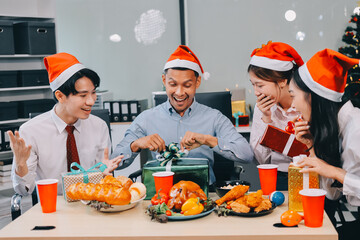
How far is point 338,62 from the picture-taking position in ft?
5.30

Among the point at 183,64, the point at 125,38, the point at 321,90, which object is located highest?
the point at 125,38

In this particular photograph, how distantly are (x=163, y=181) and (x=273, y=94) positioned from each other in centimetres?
86

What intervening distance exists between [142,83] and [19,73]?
1606 millimetres

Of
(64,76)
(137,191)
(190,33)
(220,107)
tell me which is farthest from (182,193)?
(190,33)

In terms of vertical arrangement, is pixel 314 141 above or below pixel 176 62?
below

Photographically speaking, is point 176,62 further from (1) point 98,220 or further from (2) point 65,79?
(1) point 98,220

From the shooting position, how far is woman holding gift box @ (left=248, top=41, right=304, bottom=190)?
2.25 m

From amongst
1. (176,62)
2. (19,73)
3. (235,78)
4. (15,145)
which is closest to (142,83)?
(235,78)

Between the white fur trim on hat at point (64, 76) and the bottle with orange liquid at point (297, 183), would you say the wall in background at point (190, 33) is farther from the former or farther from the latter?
the bottle with orange liquid at point (297, 183)

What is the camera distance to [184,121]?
8.25ft

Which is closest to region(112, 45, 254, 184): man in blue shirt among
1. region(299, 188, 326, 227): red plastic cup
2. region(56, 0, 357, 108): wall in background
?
region(299, 188, 326, 227): red plastic cup

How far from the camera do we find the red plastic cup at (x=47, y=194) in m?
1.66

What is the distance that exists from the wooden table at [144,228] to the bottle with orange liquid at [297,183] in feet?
0.25

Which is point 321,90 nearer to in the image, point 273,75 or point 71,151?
point 273,75
